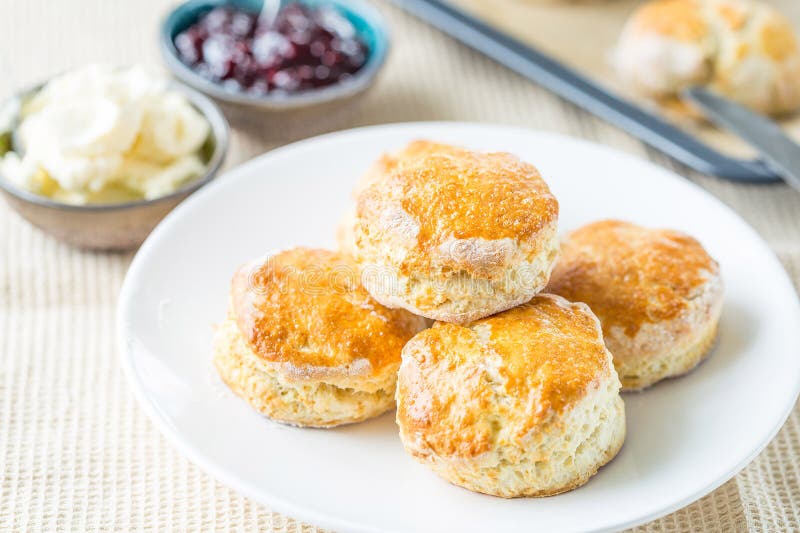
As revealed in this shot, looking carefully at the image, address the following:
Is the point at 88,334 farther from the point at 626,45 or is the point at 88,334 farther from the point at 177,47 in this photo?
the point at 626,45

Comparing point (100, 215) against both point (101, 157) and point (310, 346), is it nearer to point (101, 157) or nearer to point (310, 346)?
point (101, 157)

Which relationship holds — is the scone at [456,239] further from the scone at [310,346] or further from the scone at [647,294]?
the scone at [647,294]

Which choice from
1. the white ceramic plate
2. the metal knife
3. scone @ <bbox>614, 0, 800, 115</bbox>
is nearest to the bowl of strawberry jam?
the white ceramic plate

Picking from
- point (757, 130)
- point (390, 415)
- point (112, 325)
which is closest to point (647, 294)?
point (390, 415)

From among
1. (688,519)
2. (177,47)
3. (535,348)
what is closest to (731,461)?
(688,519)

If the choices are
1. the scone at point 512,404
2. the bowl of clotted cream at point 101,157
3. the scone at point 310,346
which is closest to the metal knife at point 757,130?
the scone at point 512,404
